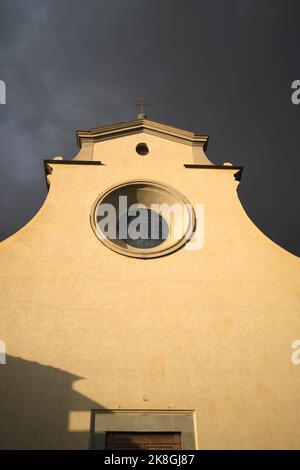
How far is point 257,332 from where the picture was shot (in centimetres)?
842

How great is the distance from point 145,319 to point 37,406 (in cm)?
242

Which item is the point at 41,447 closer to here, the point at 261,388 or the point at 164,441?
the point at 164,441

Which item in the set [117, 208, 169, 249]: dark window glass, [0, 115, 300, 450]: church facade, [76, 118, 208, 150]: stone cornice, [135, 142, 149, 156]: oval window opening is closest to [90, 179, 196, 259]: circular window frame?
[0, 115, 300, 450]: church facade

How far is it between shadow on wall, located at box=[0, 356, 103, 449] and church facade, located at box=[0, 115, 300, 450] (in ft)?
0.05

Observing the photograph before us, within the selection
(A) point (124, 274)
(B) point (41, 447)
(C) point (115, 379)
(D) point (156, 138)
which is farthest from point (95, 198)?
(B) point (41, 447)

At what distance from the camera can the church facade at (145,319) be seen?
7.30 meters

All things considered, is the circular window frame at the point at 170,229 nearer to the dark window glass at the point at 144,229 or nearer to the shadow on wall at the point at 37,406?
the dark window glass at the point at 144,229

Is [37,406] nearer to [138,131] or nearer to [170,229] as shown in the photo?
[170,229]

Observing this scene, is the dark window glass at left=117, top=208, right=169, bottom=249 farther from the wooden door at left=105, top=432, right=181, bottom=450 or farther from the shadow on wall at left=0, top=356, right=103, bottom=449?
the wooden door at left=105, top=432, right=181, bottom=450

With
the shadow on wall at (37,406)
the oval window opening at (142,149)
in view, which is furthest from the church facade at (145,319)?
the oval window opening at (142,149)

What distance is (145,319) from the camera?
8484 mm

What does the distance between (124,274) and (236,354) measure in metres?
2.68

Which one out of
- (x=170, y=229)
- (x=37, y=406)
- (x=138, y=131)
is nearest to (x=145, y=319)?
(x=37, y=406)

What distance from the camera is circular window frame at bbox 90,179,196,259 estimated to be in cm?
946
